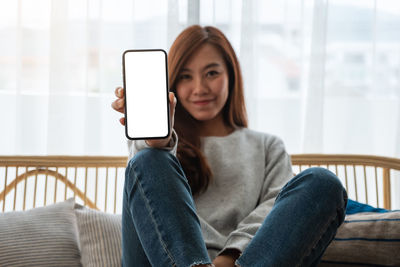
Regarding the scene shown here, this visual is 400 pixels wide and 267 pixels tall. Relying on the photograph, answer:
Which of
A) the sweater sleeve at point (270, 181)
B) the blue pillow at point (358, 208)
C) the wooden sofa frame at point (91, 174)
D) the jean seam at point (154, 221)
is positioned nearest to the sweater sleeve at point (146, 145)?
the jean seam at point (154, 221)

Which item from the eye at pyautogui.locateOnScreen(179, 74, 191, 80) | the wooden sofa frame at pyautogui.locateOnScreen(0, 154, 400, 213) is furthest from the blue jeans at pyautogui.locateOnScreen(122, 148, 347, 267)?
the wooden sofa frame at pyautogui.locateOnScreen(0, 154, 400, 213)

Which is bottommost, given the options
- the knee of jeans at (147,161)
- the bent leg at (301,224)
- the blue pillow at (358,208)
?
the blue pillow at (358,208)

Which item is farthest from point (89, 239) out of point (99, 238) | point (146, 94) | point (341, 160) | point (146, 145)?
point (341, 160)

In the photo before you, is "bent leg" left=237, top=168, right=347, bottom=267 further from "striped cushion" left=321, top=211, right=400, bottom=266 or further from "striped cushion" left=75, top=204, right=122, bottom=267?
"striped cushion" left=75, top=204, right=122, bottom=267

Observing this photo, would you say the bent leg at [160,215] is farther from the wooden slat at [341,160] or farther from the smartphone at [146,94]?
the wooden slat at [341,160]

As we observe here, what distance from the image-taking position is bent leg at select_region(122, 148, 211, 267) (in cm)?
83

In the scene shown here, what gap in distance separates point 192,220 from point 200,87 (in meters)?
0.49

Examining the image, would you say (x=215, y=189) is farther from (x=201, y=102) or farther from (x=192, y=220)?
(x=192, y=220)

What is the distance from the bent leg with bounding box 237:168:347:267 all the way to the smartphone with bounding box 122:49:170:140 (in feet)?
0.89

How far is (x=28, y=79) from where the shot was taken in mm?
1643

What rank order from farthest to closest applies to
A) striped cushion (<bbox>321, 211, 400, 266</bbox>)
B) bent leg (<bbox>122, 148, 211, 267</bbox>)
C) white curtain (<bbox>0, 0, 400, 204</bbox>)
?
white curtain (<bbox>0, 0, 400, 204</bbox>) < striped cushion (<bbox>321, 211, 400, 266</bbox>) < bent leg (<bbox>122, 148, 211, 267</bbox>)

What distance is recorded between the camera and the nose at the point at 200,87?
1271 mm

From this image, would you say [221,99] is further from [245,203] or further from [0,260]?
[0,260]

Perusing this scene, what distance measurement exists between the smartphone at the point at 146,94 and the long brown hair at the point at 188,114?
250 mm
